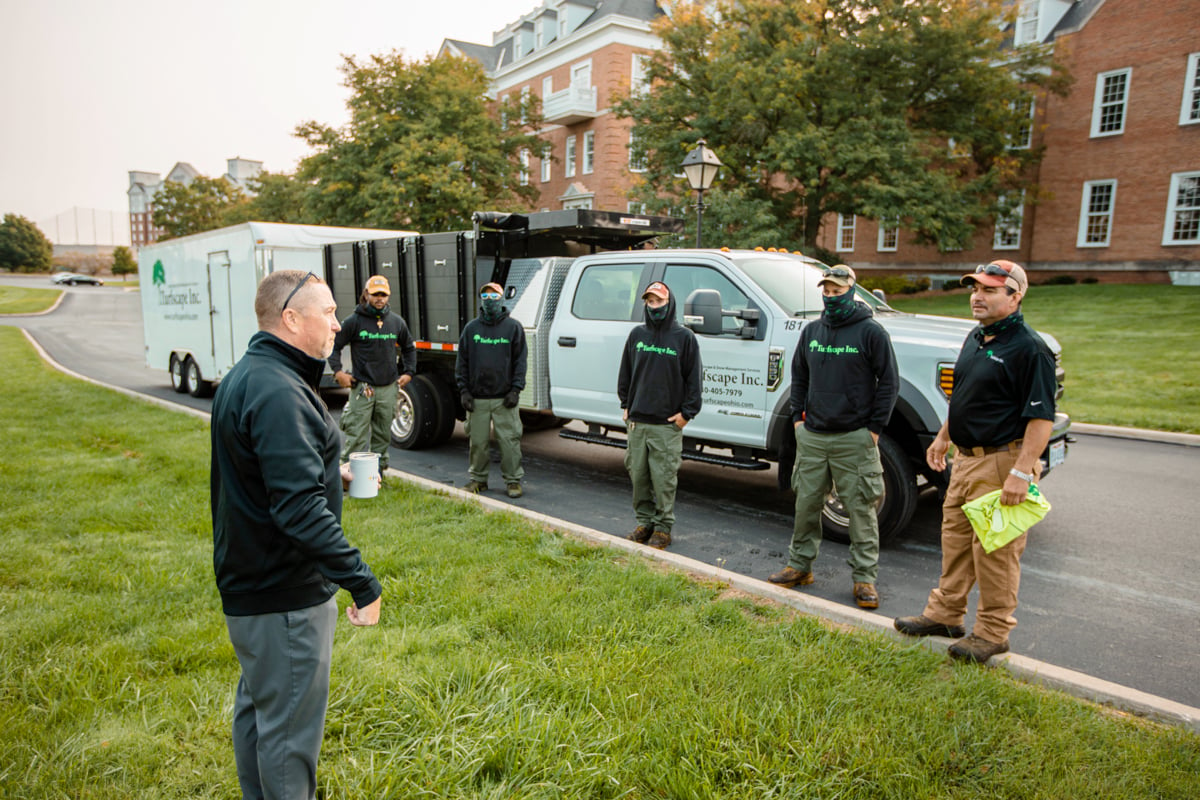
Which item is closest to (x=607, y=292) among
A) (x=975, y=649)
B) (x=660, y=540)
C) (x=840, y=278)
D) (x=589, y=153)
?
(x=660, y=540)

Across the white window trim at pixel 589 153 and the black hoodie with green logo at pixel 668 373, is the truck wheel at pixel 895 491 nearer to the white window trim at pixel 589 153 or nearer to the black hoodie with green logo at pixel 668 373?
the black hoodie with green logo at pixel 668 373

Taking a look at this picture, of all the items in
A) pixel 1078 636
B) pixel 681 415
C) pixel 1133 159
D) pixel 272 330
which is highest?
pixel 1133 159

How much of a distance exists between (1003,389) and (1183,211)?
27997 mm

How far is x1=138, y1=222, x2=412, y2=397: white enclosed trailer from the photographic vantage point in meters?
11.3

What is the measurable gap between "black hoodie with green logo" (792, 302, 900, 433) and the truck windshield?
153cm

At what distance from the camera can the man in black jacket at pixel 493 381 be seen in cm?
705

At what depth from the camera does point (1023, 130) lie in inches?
1069

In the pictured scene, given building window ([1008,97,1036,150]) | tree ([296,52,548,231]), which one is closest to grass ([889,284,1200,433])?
building window ([1008,97,1036,150])

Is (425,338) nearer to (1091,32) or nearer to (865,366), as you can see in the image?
(865,366)

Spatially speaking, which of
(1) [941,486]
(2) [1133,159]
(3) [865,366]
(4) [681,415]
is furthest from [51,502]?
(2) [1133,159]

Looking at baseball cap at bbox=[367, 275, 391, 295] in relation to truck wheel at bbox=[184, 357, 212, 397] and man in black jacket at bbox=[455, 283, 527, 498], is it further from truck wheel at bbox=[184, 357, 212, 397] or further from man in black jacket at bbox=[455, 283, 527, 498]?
truck wheel at bbox=[184, 357, 212, 397]

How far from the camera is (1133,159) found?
2594 cm

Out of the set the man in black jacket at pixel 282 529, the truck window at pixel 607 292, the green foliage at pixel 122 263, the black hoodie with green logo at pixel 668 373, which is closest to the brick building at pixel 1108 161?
the truck window at pixel 607 292

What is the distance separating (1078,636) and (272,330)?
4402 millimetres
